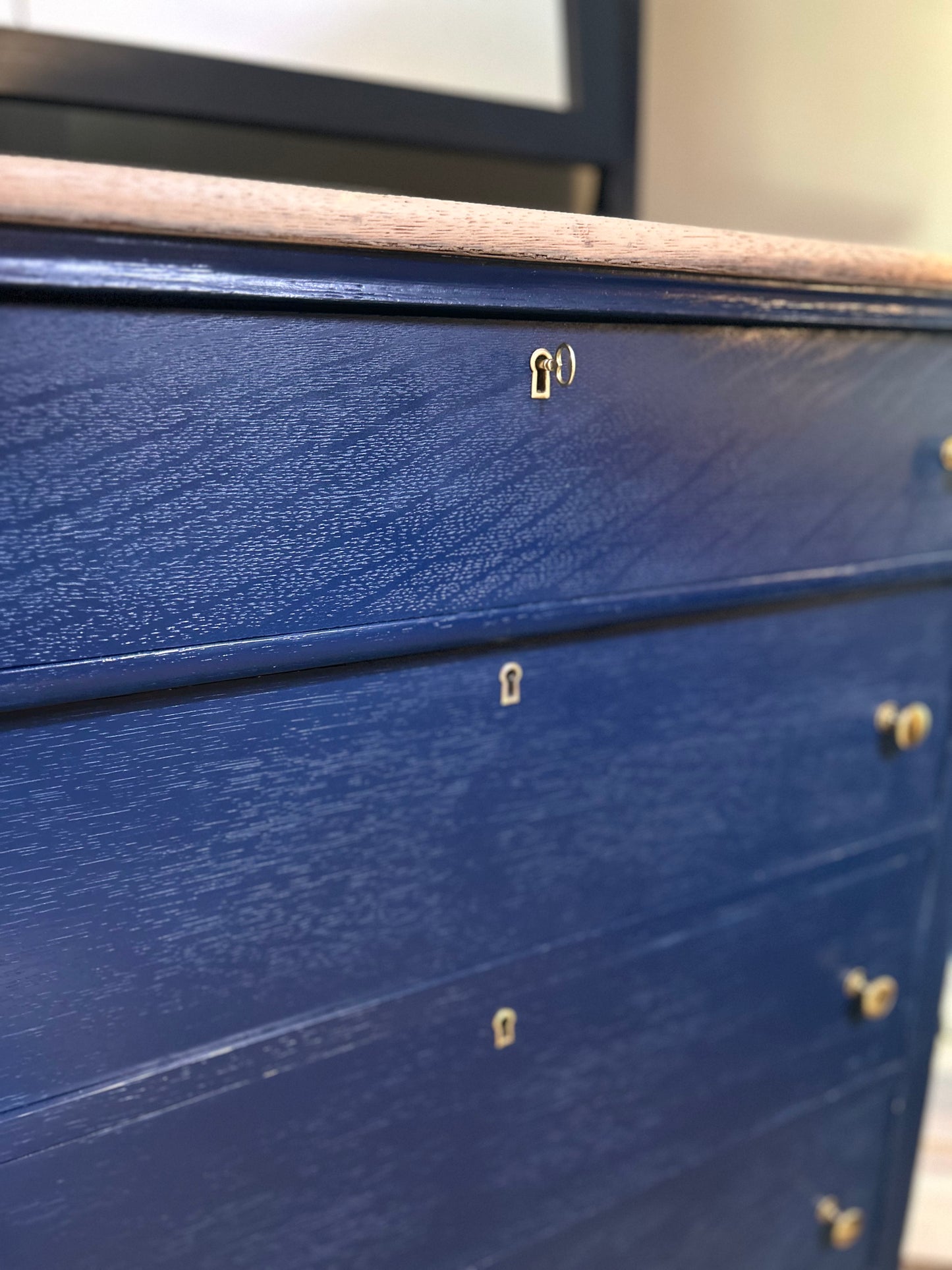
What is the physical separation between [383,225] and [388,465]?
0.12m

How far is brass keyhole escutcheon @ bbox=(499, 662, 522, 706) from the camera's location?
0.59 metres

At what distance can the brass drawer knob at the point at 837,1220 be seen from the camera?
0.87 m

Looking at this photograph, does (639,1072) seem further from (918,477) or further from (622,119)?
(622,119)

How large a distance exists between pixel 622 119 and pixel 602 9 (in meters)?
0.10

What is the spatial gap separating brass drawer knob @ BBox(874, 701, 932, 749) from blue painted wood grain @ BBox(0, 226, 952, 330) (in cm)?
32

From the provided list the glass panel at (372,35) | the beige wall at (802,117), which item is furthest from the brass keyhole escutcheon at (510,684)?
the beige wall at (802,117)

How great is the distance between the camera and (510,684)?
23.3 inches

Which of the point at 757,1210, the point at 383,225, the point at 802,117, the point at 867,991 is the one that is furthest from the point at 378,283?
the point at 802,117

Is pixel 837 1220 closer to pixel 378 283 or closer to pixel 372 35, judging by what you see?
pixel 378 283

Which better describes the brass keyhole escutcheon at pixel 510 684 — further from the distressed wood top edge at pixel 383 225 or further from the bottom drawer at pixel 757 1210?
the bottom drawer at pixel 757 1210

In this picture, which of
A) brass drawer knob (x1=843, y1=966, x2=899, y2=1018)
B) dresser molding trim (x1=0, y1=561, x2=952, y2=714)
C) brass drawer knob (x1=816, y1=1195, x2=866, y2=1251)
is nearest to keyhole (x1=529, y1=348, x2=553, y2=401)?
dresser molding trim (x1=0, y1=561, x2=952, y2=714)

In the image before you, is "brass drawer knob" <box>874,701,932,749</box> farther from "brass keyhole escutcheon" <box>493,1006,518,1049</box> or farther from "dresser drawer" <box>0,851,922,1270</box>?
"brass keyhole escutcheon" <box>493,1006,518,1049</box>

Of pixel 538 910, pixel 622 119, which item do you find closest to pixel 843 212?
pixel 622 119

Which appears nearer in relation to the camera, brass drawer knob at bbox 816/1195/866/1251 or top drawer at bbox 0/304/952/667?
top drawer at bbox 0/304/952/667
